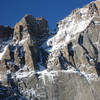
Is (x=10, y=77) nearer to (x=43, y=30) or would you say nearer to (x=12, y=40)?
(x=12, y=40)

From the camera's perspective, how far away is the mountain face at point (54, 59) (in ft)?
293

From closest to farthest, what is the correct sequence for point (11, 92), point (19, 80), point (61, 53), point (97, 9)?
1. point (11, 92)
2. point (19, 80)
3. point (61, 53)
4. point (97, 9)

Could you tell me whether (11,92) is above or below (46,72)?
below

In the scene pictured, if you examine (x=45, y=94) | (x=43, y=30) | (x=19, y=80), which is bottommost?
(x=45, y=94)

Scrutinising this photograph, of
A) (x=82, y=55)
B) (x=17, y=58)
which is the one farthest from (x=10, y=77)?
(x=82, y=55)

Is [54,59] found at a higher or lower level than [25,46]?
lower

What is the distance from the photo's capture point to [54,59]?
102 m

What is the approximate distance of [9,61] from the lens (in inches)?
4114

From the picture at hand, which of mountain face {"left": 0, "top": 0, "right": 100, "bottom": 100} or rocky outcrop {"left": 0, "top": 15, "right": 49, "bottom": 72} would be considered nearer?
mountain face {"left": 0, "top": 0, "right": 100, "bottom": 100}

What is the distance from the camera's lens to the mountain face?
3521 inches

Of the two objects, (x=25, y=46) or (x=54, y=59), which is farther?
(x=25, y=46)

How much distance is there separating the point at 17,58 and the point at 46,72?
17.0 meters

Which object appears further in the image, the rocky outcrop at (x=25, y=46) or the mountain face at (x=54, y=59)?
the rocky outcrop at (x=25, y=46)

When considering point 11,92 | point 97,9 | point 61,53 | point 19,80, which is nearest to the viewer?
point 11,92
